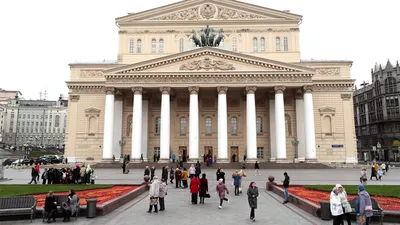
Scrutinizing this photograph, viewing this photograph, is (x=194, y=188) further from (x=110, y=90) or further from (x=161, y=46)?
(x=161, y=46)

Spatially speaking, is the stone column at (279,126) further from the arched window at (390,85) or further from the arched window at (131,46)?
the arched window at (390,85)

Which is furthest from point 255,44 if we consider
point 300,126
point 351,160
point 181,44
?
point 351,160

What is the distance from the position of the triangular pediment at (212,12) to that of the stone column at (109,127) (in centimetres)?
1535

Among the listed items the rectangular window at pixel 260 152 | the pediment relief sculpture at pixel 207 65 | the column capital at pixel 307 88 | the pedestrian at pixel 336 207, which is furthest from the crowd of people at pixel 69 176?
the rectangular window at pixel 260 152

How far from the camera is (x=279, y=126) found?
41.3 metres

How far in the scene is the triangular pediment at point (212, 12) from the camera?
51.0 m

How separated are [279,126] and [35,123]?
10765 cm

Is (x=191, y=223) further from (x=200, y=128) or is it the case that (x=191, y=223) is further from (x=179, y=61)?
(x=200, y=128)

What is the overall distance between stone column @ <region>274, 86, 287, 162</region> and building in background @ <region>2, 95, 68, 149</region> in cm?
9699

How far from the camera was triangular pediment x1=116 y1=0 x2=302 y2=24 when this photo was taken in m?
51.0

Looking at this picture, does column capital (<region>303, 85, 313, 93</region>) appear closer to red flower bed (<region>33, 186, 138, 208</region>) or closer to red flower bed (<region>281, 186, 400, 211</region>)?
red flower bed (<region>281, 186, 400, 211</region>)

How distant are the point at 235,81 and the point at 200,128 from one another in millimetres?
9101

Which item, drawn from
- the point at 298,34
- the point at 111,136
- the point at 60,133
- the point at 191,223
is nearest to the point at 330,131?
the point at 298,34

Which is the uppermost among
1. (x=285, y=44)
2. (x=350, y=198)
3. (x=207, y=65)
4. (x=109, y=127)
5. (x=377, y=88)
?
(x=285, y=44)
